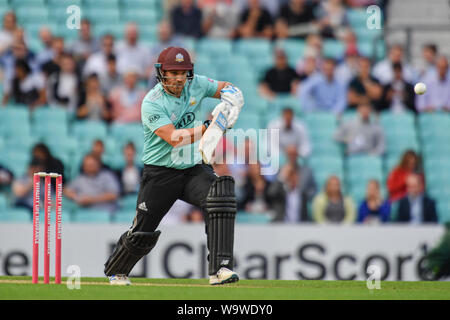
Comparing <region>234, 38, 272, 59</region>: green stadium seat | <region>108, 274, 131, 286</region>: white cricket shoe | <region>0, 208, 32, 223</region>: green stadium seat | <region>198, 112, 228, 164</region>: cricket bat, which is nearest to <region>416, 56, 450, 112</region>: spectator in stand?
<region>234, 38, 272, 59</region>: green stadium seat

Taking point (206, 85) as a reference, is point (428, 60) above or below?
above

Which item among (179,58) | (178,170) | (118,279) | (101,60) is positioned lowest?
(118,279)

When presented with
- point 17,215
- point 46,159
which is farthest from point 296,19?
point 17,215

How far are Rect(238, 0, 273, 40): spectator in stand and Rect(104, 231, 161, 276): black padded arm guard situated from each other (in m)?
6.87

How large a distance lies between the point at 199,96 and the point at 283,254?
3.73 metres

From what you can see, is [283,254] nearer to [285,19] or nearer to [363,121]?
[363,121]

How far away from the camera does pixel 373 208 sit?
37.0ft

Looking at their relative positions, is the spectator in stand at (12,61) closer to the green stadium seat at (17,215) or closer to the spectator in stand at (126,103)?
the spectator in stand at (126,103)

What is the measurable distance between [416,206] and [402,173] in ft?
1.74

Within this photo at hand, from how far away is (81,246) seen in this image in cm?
1040

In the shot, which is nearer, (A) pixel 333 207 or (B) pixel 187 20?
(A) pixel 333 207

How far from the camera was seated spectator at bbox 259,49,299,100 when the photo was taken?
12.8 meters

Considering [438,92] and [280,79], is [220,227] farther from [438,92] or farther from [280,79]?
[438,92]
